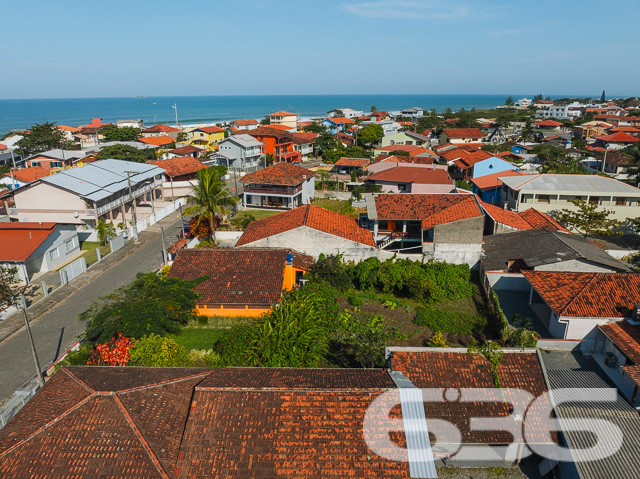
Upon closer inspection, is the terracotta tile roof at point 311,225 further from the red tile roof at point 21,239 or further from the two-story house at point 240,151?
the two-story house at point 240,151

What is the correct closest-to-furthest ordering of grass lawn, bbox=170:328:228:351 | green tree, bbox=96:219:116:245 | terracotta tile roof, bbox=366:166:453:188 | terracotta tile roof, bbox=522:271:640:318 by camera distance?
terracotta tile roof, bbox=522:271:640:318 < grass lawn, bbox=170:328:228:351 < green tree, bbox=96:219:116:245 < terracotta tile roof, bbox=366:166:453:188

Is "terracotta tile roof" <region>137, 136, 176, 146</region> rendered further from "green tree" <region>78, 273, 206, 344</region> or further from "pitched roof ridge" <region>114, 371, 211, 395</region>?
"pitched roof ridge" <region>114, 371, 211, 395</region>

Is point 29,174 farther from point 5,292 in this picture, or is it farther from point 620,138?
point 620,138

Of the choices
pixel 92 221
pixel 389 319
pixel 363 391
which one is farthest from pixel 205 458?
pixel 92 221

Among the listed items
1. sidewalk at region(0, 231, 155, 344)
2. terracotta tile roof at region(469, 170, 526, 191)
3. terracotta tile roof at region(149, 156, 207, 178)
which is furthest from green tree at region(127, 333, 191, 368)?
terracotta tile roof at region(149, 156, 207, 178)

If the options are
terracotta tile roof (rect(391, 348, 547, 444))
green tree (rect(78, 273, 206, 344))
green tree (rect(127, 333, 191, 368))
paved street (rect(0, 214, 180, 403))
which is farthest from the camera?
paved street (rect(0, 214, 180, 403))

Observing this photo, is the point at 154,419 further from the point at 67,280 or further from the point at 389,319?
the point at 67,280

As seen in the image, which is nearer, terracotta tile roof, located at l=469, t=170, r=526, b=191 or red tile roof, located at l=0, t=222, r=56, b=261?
red tile roof, located at l=0, t=222, r=56, b=261

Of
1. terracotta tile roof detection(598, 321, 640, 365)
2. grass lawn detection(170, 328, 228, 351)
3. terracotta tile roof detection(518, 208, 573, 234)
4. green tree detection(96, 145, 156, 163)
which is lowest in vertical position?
grass lawn detection(170, 328, 228, 351)
